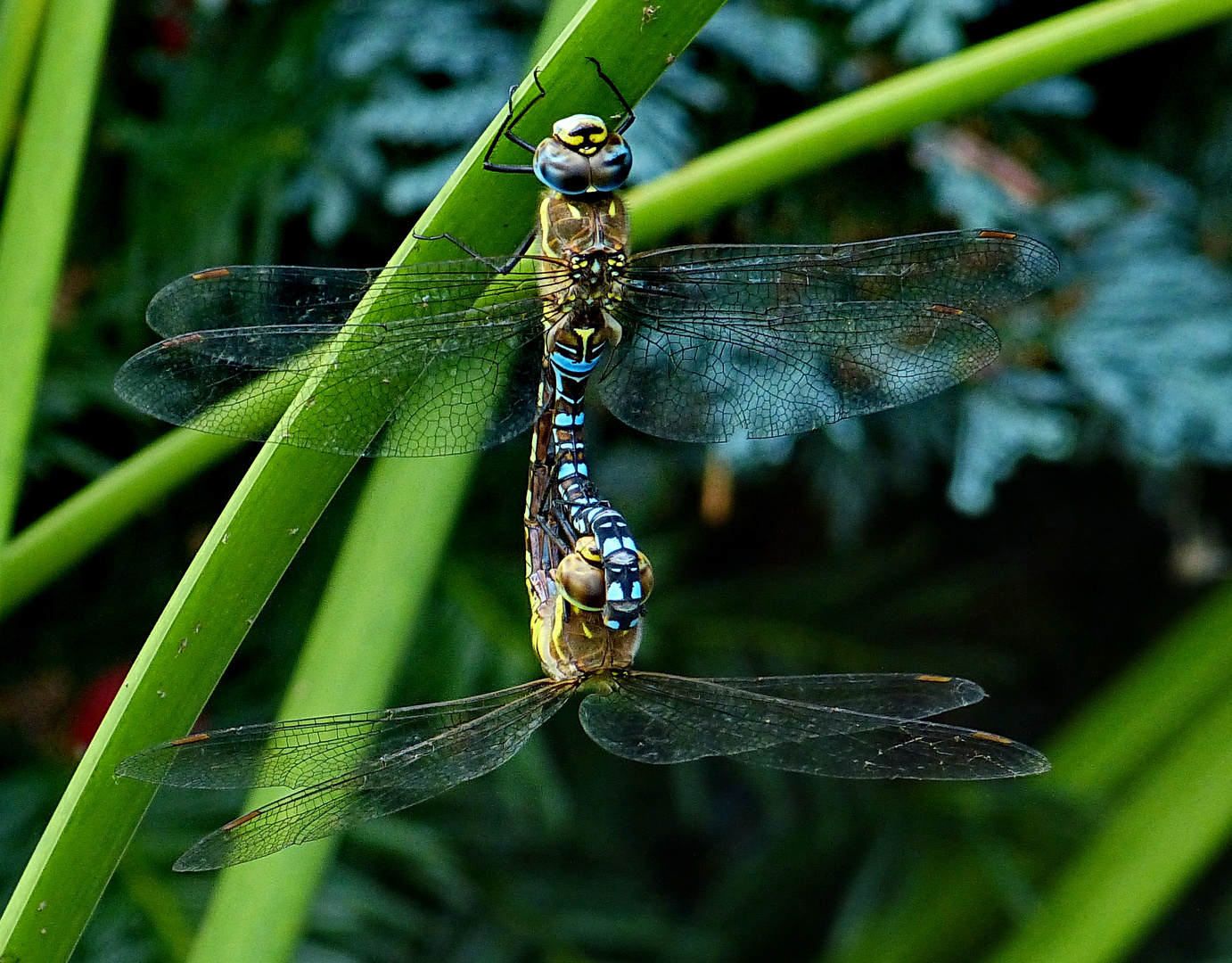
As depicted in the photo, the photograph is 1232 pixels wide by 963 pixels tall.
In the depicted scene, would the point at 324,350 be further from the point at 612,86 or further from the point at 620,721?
the point at 620,721

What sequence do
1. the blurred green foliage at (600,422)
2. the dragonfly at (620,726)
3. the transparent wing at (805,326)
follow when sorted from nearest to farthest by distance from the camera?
the dragonfly at (620,726) → the transparent wing at (805,326) → the blurred green foliage at (600,422)

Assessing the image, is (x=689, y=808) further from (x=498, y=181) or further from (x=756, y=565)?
(x=498, y=181)

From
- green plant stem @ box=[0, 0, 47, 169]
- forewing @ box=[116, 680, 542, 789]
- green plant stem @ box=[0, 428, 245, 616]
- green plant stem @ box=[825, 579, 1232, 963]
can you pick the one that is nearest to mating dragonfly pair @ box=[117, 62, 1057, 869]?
forewing @ box=[116, 680, 542, 789]

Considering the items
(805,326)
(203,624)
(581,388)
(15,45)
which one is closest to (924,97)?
(805,326)

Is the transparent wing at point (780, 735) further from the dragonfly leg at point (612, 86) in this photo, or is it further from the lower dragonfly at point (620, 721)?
the dragonfly leg at point (612, 86)

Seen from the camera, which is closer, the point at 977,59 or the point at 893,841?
the point at 977,59

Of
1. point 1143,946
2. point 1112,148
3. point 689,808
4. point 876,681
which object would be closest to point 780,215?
point 1112,148

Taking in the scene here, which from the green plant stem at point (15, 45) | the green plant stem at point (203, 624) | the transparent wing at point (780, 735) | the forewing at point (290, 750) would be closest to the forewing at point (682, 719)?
the transparent wing at point (780, 735)
